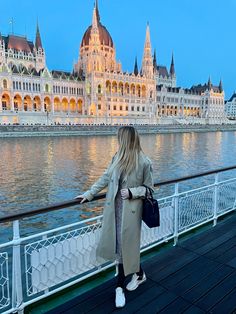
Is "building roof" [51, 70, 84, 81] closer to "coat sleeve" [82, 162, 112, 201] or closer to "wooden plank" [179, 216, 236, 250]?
"wooden plank" [179, 216, 236, 250]

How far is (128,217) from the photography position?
2697 millimetres

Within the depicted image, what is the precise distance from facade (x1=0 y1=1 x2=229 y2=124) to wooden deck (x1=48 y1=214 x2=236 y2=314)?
6056 cm

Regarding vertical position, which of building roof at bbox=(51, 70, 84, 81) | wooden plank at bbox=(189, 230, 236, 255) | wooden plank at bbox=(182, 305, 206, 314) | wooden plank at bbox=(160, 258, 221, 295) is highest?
building roof at bbox=(51, 70, 84, 81)

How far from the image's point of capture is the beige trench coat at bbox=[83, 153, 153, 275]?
268 cm

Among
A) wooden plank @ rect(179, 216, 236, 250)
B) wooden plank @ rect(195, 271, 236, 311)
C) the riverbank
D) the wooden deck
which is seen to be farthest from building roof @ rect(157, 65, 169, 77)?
wooden plank @ rect(195, 271, 236, 311)

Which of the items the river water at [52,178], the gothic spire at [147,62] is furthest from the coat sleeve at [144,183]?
the gothic spire at [147,62]

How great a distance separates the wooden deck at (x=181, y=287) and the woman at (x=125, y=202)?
0.81 feet

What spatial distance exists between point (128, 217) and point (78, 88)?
272ft

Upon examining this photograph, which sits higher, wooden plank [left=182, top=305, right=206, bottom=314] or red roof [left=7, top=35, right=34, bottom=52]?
red roof [left=7, top=35, right=34, bottom=52]

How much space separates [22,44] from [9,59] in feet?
28.2

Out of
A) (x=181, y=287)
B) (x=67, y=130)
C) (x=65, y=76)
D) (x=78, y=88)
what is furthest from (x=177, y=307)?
(x=78, y=88)

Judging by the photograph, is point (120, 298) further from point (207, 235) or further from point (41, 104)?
point (41, 104)

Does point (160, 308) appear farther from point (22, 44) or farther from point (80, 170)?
point (22, 44)

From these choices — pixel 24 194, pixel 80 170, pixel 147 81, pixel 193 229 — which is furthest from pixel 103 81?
pixel 193 229
